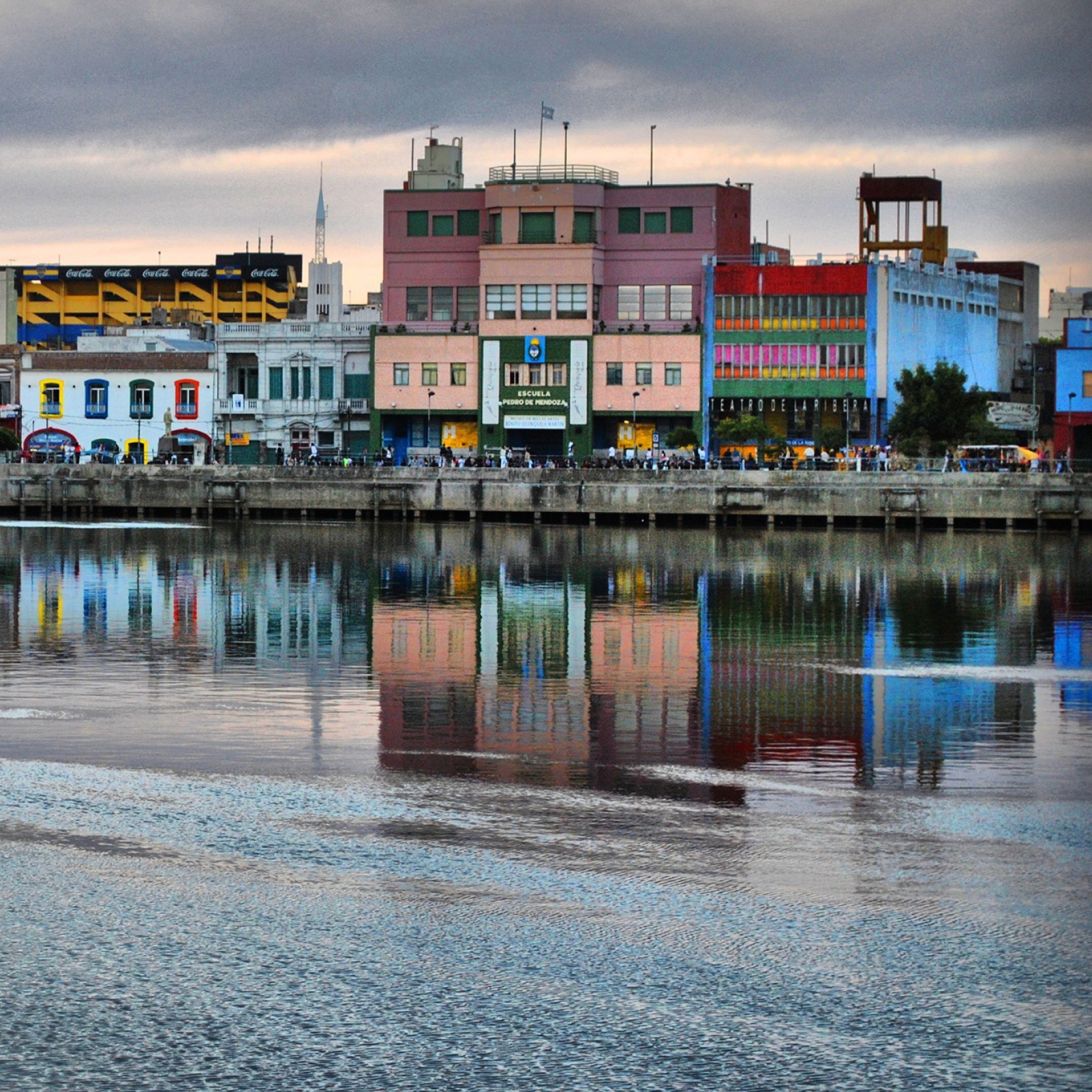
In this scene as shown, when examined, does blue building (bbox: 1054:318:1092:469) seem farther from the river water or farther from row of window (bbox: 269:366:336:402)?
the river water

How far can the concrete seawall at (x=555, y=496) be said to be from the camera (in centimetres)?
8556

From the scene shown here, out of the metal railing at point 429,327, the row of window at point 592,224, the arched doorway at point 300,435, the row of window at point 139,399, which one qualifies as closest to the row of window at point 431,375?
the metal railing at point 429,327

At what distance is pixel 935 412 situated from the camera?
335 feet

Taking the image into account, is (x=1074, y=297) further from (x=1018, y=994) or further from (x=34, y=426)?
(x=1018, y=994)

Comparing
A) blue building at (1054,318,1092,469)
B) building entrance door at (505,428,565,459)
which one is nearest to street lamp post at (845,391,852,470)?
blue building at (1054,318,1092,469)

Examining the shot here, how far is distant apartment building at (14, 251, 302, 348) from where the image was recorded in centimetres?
17912

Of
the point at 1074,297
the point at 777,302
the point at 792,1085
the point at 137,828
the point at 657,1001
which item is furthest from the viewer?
the point at 1074,297

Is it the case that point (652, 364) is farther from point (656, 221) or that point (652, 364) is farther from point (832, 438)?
point (832, 438)

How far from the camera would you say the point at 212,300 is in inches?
7121

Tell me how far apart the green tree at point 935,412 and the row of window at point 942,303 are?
260 inches

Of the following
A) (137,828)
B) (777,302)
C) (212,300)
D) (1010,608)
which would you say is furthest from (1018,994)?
(212,300)

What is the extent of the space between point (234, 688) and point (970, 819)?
13.3 m

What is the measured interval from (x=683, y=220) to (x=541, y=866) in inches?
3784

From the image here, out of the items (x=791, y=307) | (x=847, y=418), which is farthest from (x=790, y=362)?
(x=847, y=418)
